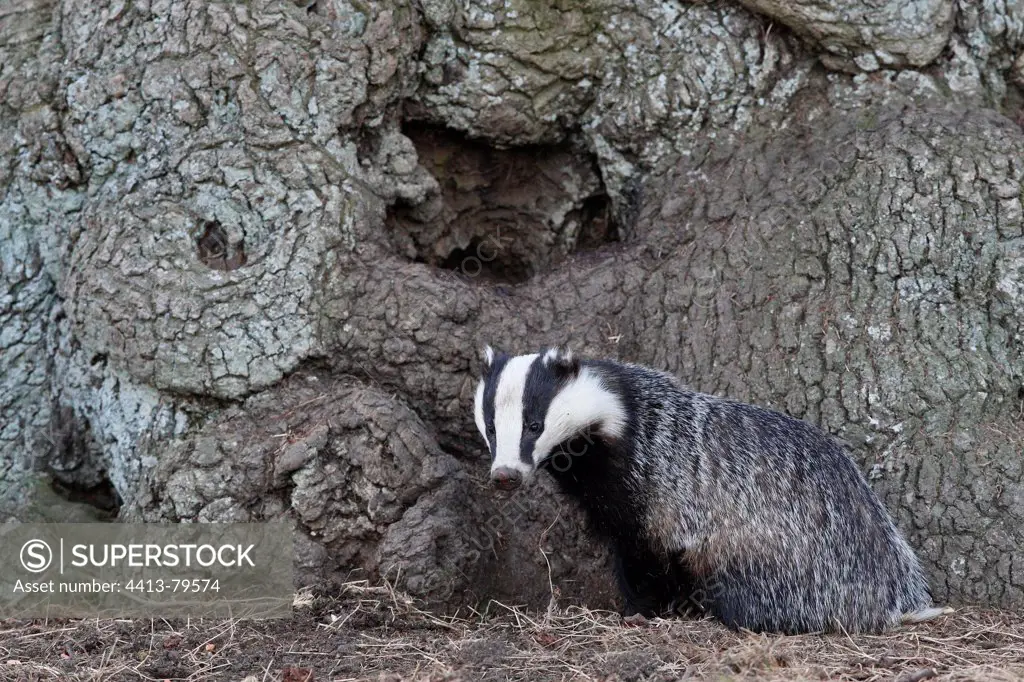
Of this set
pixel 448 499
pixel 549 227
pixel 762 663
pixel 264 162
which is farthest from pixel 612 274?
pixel 762 663

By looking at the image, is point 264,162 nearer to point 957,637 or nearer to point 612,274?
point 612,274

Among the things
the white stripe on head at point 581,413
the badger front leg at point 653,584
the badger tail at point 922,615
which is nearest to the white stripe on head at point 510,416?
the white stripe on head at point 581,413

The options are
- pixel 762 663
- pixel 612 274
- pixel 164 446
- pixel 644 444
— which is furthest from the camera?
pixel 612 274

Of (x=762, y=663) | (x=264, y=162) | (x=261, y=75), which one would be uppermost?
(x=261, y=75)

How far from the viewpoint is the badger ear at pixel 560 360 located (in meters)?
4.68

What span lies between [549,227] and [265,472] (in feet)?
6.79

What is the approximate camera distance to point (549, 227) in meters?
6.10

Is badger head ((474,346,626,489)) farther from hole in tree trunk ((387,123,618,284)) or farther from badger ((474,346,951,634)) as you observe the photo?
hole in tree trunk ((387,123,618,284))

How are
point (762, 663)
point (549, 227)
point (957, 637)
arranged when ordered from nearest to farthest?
point (762, 663), point (957, 637), point (549, 227)

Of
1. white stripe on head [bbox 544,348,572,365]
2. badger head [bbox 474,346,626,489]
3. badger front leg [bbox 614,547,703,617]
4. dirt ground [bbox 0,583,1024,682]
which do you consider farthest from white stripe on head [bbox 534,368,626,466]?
dirt ground [bbox 0,583,1024,682]

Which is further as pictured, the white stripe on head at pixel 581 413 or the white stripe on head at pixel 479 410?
Answer: the white stripe on head at pixel 479 410

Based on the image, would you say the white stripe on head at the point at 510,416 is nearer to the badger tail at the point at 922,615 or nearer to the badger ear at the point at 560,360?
the badger ear at the point at 560,360

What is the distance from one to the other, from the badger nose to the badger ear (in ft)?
1.67

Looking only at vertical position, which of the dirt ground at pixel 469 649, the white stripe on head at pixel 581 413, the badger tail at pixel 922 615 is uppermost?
the white stripe on head at pixel 581 413
